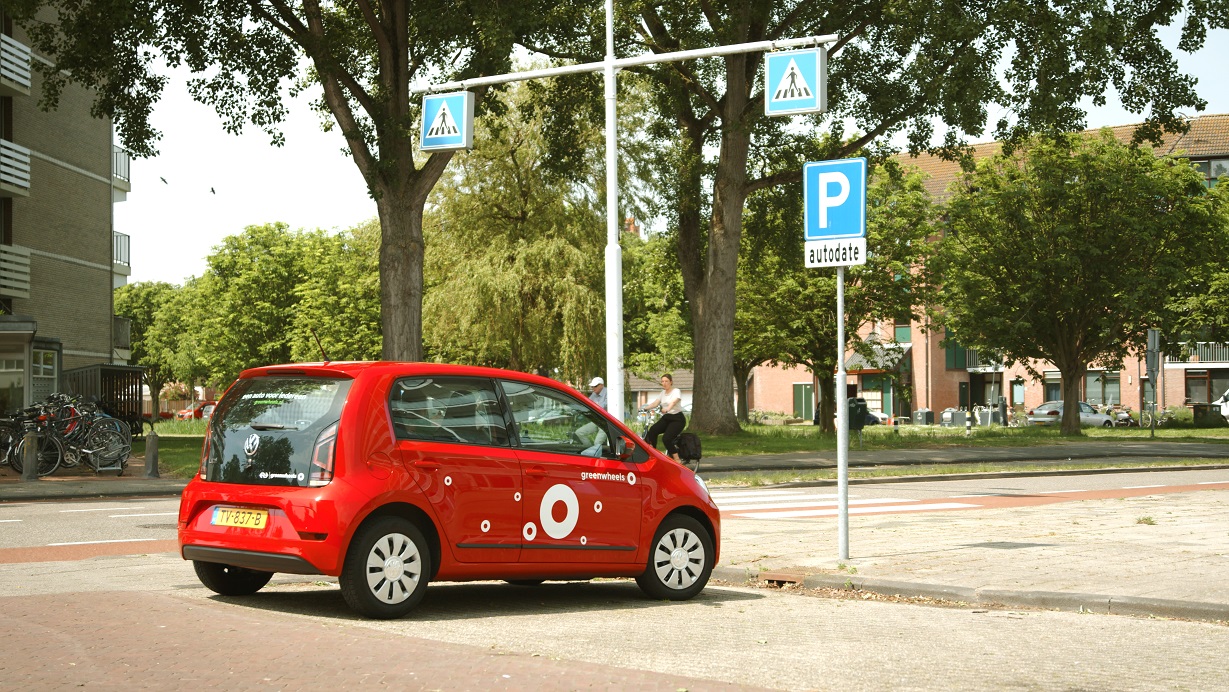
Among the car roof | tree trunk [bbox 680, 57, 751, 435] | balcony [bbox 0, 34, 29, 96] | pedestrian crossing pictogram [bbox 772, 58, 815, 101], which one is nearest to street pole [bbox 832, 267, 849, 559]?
the car roof

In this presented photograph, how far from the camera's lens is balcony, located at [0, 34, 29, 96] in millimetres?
34500

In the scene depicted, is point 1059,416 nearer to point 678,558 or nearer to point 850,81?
point 850,81

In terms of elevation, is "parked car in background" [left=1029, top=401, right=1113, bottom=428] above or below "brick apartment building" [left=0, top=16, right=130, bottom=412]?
below

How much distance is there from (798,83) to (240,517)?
9.07 metres

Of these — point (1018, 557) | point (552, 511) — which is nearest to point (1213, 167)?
point (1018, 557)

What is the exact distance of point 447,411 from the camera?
802cm

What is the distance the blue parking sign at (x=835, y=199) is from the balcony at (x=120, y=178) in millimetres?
38698

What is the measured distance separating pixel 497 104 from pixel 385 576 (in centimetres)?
1873

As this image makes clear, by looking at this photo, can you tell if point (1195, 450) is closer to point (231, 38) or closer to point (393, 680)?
point (231, 38)

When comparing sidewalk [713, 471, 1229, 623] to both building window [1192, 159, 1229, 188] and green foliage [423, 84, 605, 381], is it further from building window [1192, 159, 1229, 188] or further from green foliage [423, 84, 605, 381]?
building window [1192, 159, 1229, 188]

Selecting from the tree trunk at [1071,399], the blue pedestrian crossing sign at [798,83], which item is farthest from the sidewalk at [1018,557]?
the tree trunk at [1071,399]

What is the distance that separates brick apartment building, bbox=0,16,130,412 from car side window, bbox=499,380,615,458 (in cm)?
2816

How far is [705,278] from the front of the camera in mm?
31609

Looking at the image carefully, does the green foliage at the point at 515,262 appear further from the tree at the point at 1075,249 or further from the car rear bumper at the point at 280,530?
the car rear bumper at the point at 280,530
